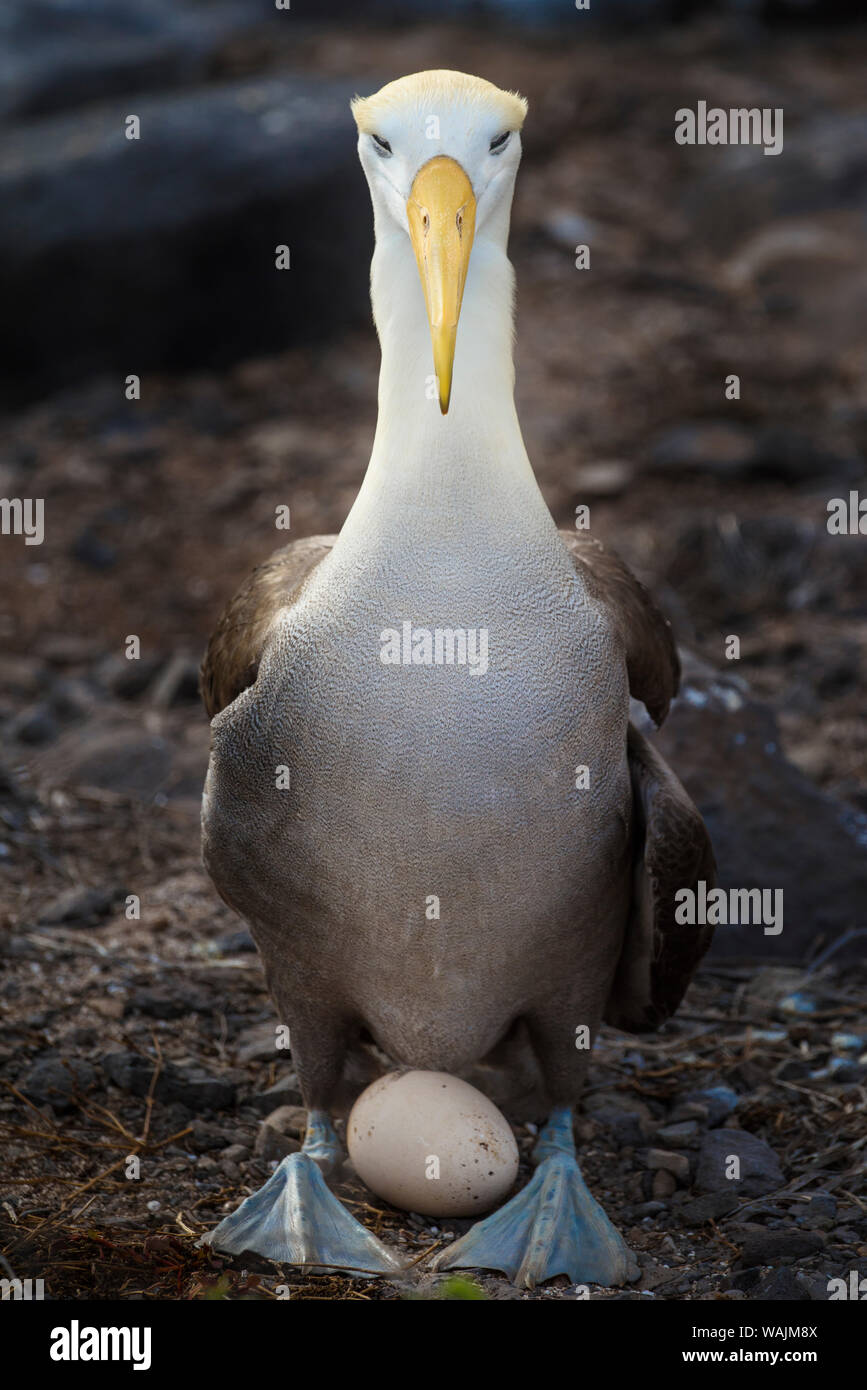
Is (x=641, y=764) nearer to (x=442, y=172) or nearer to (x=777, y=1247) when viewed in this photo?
(x=777, y=1247)

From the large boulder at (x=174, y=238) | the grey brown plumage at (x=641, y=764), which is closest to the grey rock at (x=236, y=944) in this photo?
the grey brown plumage at (x=641, y=764)

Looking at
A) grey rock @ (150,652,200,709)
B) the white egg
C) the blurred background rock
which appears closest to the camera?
the white egg

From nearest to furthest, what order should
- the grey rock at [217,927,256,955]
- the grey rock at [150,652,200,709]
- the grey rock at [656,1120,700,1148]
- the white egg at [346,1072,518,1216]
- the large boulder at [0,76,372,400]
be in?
the white egg at [346,1072,518,1216]
the grey rock at [656,1120,700,1148]
the grey rock at [217,927,256,955]
the grey rock at [150,652,200,709]
the large boulder at [0,76,372,400]

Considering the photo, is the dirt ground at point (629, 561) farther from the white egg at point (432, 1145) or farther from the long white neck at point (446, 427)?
the long white neck at point (446, 427)

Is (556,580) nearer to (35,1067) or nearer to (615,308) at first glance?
(35,1067)

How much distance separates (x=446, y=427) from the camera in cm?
388

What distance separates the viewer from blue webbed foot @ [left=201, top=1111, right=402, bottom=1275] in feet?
12.9

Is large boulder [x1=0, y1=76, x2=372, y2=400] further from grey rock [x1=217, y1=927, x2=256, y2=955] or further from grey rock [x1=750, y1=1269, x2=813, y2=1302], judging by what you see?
grey rock [x1=750, y1=1269, x2=813, y2=1302]

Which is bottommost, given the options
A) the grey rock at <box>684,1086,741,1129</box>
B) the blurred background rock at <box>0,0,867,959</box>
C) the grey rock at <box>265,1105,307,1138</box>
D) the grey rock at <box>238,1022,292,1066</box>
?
the grey rock at <box>265,1105,307,1138</box>

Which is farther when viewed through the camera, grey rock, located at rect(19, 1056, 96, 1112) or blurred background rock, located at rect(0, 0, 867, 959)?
blurred background rock, located at rect(0, 0, 867, 959)

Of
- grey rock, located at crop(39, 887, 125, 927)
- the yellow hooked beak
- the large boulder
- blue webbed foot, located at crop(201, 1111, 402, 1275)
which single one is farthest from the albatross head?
the large boulder

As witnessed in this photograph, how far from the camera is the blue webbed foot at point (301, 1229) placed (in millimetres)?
3922

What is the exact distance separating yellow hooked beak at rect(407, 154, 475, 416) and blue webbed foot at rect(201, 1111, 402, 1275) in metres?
1.89

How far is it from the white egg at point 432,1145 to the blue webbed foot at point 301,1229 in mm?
144
